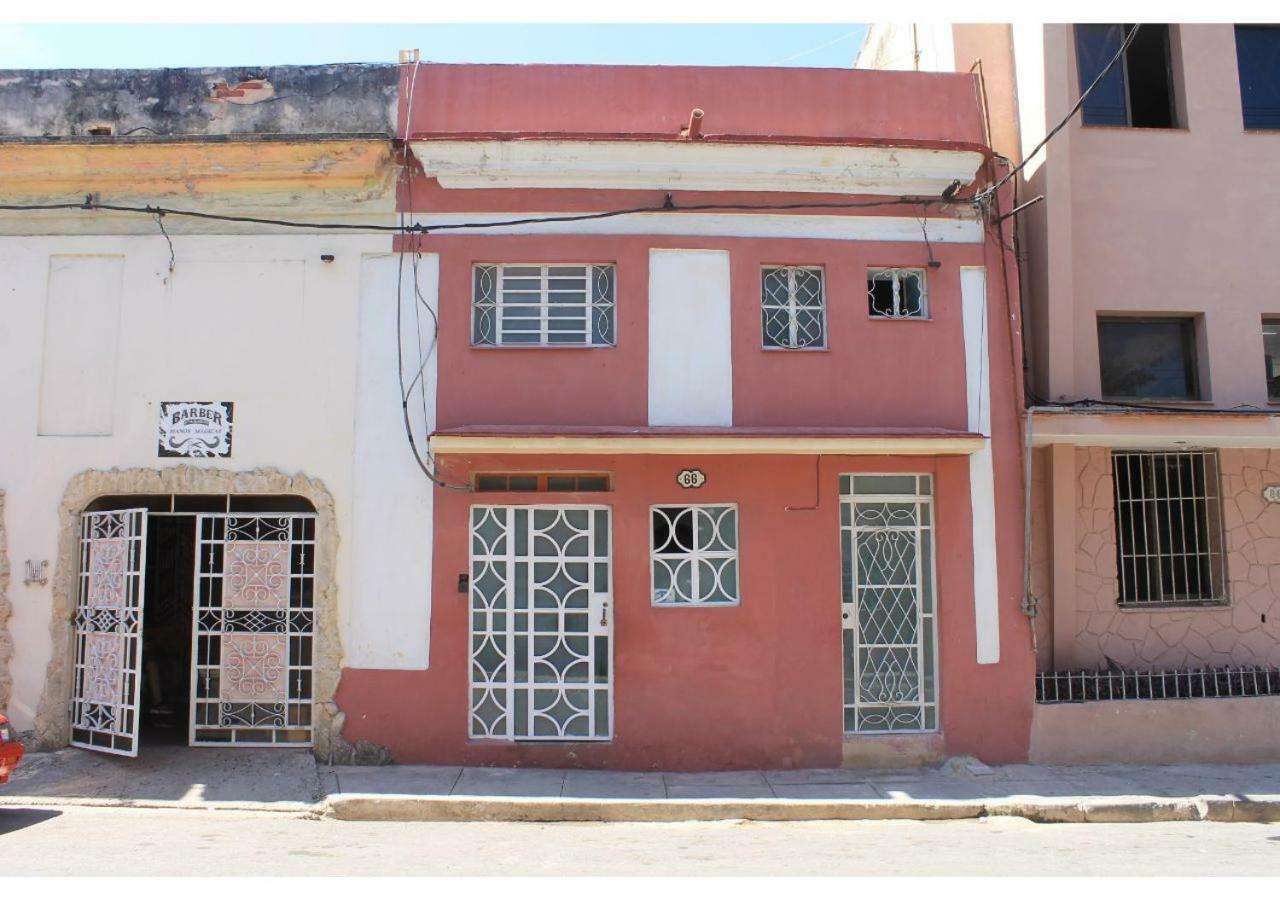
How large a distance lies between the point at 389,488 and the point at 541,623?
1.80 metres

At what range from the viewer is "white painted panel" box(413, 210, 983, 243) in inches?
328

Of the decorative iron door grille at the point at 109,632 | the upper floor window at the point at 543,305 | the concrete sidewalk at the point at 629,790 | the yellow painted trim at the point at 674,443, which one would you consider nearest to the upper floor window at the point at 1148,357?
the yellow painted trim at the point at 674,443

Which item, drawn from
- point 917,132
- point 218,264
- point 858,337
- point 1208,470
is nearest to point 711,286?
point 858,337

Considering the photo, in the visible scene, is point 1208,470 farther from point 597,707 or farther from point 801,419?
point 597,707

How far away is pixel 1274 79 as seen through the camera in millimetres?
9609

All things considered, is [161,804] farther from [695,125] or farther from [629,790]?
[695,125]

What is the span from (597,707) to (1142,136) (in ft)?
25.4

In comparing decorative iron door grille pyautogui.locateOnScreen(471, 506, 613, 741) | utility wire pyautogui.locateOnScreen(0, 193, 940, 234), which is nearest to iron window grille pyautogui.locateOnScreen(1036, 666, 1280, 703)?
decorative iron door grille pyautogui.locateOnScreen(471, 506, 613, 741)

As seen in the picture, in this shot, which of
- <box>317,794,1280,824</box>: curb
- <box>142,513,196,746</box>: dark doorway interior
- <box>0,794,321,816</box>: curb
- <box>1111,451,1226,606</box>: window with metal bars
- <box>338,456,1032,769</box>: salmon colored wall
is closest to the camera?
<box>317,794,1280,824</box>: curb

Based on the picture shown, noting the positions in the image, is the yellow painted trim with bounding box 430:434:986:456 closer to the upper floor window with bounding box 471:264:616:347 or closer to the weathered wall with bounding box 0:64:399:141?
the upper floor window with bounding box 471:264:616:347

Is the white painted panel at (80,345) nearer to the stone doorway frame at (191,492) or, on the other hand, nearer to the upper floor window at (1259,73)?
the stone doorway frame at (191,492)

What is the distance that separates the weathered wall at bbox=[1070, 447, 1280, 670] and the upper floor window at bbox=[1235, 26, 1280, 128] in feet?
11.6

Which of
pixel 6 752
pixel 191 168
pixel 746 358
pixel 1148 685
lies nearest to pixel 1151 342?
pixel 1148 685

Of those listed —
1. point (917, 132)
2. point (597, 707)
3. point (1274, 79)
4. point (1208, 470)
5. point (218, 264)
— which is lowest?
point (597, 707)
